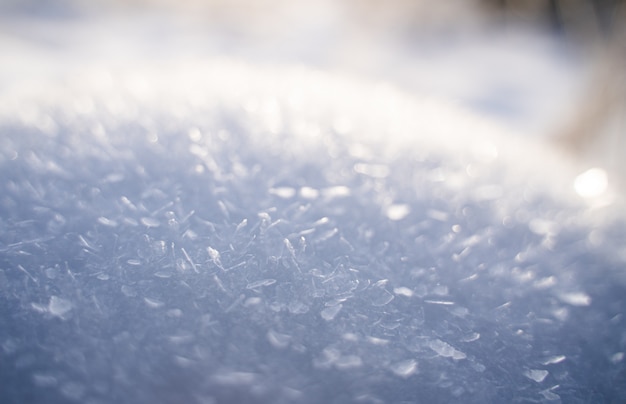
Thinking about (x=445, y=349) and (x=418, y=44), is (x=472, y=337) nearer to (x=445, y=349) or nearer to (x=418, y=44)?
(x=445, y=349)

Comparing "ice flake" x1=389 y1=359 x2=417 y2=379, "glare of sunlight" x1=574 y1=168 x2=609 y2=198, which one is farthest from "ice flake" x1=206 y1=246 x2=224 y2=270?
"glare of sunlight" x1=574 y1=168 x2=609 y2=198

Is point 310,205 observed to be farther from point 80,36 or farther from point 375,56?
point 375,56

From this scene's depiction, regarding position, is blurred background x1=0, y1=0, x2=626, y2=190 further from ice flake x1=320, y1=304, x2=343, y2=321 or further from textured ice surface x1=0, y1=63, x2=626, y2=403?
ice flake x1=320, y1=304, x2=343, y2=321

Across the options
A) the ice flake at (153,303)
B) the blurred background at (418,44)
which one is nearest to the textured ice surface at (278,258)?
the ice flake at (153,303)

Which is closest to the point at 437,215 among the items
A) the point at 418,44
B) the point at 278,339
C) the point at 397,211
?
the point at 397,211

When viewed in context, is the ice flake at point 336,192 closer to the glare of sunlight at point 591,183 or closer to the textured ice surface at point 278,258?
the textured ice surface at point 278,258
